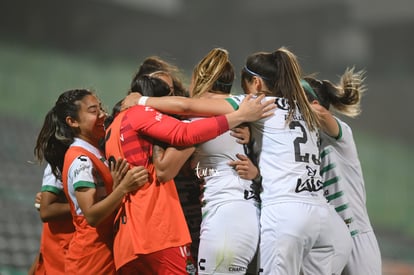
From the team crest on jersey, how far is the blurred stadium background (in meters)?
9.63

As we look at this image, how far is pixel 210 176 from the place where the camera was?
3.29m

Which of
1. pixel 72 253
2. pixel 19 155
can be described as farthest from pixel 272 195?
pixel 19 155

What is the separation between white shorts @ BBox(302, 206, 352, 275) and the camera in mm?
3303

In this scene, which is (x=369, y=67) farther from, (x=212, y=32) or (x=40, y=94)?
(x=40, y=94)

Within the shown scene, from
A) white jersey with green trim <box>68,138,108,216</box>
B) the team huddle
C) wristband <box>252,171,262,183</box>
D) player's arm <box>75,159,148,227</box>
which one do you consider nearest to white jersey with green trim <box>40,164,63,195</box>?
the team huddle

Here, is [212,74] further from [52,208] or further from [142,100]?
[52,208]

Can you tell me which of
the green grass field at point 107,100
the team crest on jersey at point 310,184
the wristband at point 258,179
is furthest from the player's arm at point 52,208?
the green grass field at point 107,100

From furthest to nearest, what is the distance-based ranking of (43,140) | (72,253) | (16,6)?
(16,6), (43,140), (72,253)

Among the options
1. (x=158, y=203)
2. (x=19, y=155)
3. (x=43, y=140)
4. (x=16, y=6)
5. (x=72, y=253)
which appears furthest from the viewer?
(x=16, y=6)

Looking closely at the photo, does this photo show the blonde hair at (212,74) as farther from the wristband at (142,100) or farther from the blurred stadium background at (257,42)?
the blurred stadium background at (257,42)

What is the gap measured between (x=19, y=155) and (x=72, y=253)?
7869mm

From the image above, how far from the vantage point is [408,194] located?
1289cm

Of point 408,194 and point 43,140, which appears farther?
point 408,194

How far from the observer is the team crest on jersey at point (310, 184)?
319cm
